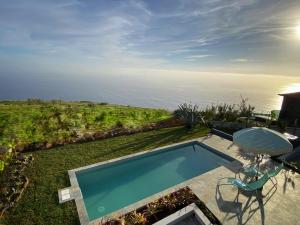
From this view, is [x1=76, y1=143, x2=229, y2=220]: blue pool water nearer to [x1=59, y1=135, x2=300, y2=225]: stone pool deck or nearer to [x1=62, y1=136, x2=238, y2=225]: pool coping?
[x1=62, y1=136, x2=238, y2=225]: pool coping

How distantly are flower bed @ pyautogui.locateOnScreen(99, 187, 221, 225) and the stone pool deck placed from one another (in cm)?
19

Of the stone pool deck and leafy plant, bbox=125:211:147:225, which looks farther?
the stone pool deck

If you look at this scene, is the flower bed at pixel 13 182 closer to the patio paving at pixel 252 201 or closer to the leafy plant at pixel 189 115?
the patio paving at pixel 252 201

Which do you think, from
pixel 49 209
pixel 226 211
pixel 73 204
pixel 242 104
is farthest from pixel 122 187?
pixel 242 104

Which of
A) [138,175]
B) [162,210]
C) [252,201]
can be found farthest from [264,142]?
[138,175]

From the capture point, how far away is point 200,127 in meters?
A: 16.2

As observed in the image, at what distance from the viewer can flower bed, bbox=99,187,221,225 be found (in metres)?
6.17

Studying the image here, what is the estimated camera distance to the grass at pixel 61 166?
6430mm

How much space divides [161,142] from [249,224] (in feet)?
24.0

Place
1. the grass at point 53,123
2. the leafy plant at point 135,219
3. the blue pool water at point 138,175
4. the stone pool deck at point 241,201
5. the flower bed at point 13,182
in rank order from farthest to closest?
1. the grass at point 53,123
2. the blue pool water at point 138,175
3. the flower bed at point 13,182
4. the stone pool deck at point 241,201
5. the leafy plant at point 135,219

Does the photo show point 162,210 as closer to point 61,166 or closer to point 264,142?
point 264,142

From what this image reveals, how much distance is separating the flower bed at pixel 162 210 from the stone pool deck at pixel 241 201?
186 millimetres

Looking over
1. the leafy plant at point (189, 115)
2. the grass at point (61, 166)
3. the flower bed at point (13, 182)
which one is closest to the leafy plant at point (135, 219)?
the grass at point (61, 166)

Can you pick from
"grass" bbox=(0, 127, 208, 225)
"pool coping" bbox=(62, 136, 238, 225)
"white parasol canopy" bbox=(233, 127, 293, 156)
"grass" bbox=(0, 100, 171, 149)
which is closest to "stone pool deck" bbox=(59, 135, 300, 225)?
"pool coping" bbox=(62, 136, 238, 225)
